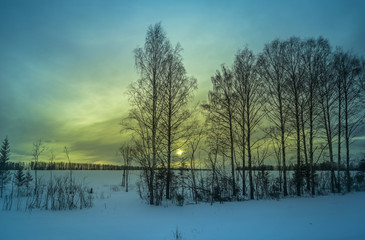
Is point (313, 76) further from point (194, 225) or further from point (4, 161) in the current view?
point (4, 161)

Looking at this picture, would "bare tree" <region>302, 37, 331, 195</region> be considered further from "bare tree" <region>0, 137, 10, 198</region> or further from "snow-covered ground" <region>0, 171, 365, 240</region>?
"bare tree" <region>0, 137, 10, 198</region>

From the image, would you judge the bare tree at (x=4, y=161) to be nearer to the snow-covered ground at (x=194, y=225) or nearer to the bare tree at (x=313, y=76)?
the snow-covered ground at (x=194, y=225)

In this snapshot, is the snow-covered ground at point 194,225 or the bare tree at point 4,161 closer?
the snow-covered ground at point 194,225

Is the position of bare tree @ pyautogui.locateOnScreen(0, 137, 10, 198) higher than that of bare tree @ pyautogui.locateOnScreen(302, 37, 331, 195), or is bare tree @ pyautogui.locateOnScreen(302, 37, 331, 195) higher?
bare tree @ pyautogui.locateOnScreen(302, 37, 331, 195)

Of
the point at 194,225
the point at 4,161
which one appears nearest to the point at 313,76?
the point at 194,225

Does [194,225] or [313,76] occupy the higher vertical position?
[313,76]

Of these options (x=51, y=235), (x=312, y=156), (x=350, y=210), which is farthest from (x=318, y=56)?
(x=51, y=235)

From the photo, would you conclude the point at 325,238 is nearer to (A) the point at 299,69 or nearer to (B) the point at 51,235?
(B) the point at 51,235

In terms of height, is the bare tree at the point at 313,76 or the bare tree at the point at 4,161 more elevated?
the bare tree at the point at 313,76

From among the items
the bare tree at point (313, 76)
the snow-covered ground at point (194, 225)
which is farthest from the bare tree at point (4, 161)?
the bare tree at point (313, 76)

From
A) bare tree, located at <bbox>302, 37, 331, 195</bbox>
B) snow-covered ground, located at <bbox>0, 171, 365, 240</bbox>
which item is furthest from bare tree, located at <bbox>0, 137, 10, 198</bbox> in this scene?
bare tree, located at <bbox>302, 37, 331, 195</bbox>

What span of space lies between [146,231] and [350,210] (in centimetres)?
859

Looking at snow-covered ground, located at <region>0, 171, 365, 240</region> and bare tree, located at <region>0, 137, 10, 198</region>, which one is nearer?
snow-covered ground, located at <region>0, 171, 365, 240</region>

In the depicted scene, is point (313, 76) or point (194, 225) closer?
point (194, 225)
